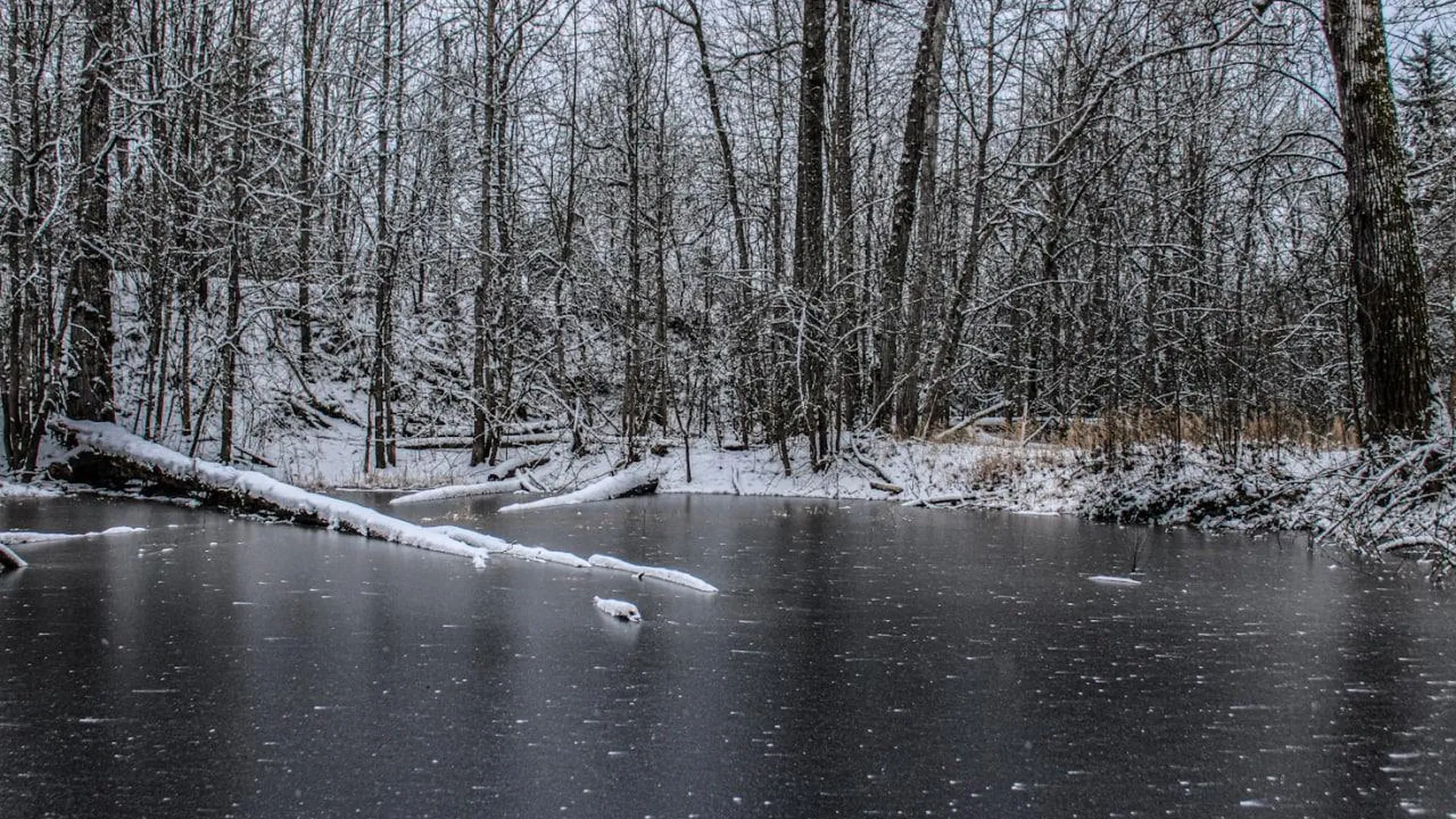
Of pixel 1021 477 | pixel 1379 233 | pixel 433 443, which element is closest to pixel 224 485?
pixel 433 443

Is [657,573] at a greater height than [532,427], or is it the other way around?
[532,427]

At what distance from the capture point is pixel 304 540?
10.2 metres

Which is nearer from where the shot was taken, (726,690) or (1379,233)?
(726,690)

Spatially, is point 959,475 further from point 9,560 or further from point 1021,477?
point 9,560

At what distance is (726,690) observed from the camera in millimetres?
4812

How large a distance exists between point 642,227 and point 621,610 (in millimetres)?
15769

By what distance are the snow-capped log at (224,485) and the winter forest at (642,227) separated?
1.27 m

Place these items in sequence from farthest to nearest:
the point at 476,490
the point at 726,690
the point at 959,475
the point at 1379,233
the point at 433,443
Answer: the point at 433,443 → the point at 476,490 → the point at 959,475 → the point at 1379,233 → the point at 726,690

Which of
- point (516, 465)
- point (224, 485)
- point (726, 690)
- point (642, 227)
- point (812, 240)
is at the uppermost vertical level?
point (642, 227)

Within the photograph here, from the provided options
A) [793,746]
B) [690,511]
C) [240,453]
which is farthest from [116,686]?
[240,453]

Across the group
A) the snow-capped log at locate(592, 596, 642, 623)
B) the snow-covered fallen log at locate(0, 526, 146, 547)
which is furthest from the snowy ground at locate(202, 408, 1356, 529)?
the snow-capped log at locate(592, 596, 642, 623)

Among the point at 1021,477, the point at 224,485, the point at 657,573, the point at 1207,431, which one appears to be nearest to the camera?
the point at 657,573

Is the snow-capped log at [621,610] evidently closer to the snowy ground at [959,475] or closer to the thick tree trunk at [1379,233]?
the snowy ground at [959,475]

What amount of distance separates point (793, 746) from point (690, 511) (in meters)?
9.51
